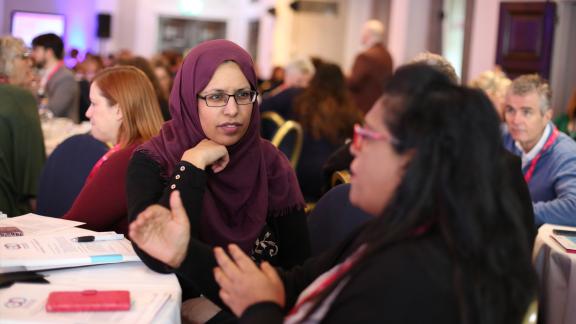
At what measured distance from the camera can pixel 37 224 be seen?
222 centimetres

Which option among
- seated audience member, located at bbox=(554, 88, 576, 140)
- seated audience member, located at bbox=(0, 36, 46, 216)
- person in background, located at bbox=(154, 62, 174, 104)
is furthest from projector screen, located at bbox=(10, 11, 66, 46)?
seated audience member, located at bbox=(0, 36, 46, 216)

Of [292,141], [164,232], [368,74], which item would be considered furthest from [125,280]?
[368,74]

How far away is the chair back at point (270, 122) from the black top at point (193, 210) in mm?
3183

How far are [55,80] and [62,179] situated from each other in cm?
398

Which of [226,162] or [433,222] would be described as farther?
[226,162]

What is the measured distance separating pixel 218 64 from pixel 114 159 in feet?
2.00

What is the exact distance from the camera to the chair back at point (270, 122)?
215 inches

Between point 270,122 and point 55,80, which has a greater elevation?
point 55,80

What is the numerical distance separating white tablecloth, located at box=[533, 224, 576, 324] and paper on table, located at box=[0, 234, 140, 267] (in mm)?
1593

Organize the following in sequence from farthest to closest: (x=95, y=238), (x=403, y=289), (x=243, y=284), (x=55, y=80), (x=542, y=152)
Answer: (x=55, y=80), (x=542, y=152), (x=95, y=238), (x=243, y=284), (x=403, y=289)

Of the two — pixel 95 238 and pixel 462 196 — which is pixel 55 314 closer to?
pixel 95 238

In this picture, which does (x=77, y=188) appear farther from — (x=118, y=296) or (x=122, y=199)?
(x=118, y=296)

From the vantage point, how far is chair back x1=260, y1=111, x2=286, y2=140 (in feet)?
17.9

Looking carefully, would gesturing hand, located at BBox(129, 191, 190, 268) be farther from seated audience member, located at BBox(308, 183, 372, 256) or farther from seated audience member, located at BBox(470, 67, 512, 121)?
seated audience member, located at BBox(470, 67, 512, 121)
